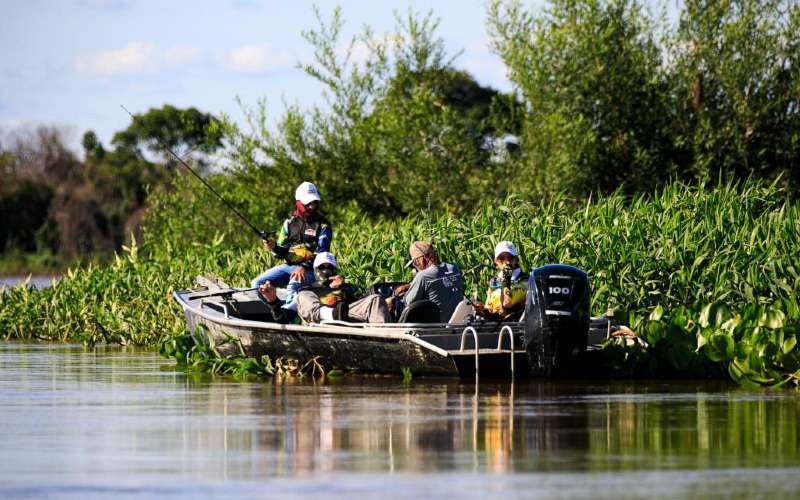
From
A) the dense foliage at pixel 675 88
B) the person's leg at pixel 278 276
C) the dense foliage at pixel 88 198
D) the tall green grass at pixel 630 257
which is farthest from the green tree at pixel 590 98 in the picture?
the dense foliage at pixel 88 198

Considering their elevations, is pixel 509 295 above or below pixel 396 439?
above

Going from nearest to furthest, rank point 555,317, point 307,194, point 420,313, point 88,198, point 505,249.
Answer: point 555,317 < point 420,313 < point 505,249 < point 307,194 < point 88,198

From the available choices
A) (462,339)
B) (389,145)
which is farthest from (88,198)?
(462,339)

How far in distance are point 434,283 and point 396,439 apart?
548 cm

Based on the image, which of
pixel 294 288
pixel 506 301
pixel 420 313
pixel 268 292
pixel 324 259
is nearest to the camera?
pixel 420 313

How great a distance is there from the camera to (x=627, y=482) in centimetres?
844

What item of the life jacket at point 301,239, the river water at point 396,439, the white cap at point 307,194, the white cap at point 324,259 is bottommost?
the river water at point 396,439

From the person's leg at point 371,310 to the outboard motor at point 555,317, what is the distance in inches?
70.5

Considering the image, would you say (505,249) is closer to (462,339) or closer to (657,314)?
(462,339)

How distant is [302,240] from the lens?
17.3m

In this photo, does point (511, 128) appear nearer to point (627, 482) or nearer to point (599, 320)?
point (599, 320)

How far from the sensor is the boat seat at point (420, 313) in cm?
1527

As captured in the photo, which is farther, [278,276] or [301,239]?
[278,276]

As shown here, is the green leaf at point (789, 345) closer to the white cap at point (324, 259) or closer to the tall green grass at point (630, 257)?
the tall green grass at point (630, 257)
